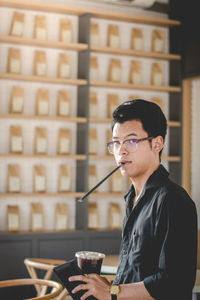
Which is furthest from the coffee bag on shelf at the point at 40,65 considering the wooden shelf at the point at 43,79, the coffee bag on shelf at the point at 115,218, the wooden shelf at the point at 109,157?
the coffee bag on shelf at the point at 115,218

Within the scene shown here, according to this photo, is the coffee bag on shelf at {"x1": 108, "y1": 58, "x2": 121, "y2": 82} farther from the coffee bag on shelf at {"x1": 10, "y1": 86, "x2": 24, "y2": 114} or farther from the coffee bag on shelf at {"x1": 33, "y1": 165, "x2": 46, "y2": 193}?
the coffee bag on shelf at {"x1": 33, "y1": 165, "x2": 46, "y2": 193}

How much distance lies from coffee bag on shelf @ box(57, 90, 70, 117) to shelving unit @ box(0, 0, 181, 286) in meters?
0.08

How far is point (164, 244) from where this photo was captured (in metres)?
1.34

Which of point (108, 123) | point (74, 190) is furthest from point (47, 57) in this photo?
point (74, 190)

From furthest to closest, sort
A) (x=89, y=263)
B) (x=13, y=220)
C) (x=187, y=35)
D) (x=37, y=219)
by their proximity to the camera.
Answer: (x=187, y=35) → (x=37, y=219) → (x=13, y=220) → (x=89, y=263)

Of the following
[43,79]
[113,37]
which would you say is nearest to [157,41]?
[113,37]

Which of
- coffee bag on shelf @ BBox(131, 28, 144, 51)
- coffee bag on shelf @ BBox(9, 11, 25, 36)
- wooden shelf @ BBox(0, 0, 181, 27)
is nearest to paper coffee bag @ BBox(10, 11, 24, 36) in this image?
coffee bag on shelf @ BBox(9, 11, 25, 36)

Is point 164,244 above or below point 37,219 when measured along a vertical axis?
above

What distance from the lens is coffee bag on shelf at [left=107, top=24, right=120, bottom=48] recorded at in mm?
5629

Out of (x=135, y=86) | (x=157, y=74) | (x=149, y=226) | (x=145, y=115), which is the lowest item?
(x=149, y=226)

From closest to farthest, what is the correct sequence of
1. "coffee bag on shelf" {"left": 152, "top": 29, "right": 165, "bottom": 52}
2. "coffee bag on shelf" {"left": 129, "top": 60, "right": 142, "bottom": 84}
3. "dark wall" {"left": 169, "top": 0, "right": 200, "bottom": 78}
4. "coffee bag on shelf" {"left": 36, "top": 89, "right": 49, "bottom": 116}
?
"coffee bag on shelf" {"left": 36, "top": 89, "right": 49, "bottom": 116}
"dark wall" {"left": 169, "top": 0, "right": 200, "bottom": 78}
"coffee bag on shelf" {"left": 129, "top": 60, "right": 142, "bottom": 84}
"coffee bag on shelf" {"left": 152, "top": 29, "right": 165, "bottom": 52}

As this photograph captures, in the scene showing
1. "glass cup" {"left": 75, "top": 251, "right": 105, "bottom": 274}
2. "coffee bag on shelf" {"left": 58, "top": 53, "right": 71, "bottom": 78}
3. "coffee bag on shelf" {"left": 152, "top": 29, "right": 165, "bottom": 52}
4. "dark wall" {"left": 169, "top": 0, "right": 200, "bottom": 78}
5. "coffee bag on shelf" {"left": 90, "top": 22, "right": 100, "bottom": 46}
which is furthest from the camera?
"coffee bag on shelf" {"left": 152, "top": 29, "right": 165, "bottom": 52}

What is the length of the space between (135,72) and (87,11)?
2.87 ft

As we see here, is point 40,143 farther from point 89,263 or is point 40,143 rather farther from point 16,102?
point 89,263
